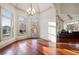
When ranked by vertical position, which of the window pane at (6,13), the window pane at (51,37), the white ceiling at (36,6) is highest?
the white ceiling at (36,6)

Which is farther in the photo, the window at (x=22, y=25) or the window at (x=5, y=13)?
the window at (x=22, y=25)

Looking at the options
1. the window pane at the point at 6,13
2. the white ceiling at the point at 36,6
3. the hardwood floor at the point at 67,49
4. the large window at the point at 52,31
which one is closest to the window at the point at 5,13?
the window pane at the point at 6,13

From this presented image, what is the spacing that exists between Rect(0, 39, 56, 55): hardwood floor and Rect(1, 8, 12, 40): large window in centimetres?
26

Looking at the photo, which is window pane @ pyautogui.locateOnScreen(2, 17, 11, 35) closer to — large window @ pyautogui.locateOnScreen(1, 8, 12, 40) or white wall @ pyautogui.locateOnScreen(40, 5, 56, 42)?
large window @ pyautogui.locateOnScreen(1, 8, 12, 40)

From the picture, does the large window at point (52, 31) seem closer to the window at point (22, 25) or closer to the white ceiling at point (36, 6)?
the white ceiling at point (36, 6)

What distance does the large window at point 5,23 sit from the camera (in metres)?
3.02

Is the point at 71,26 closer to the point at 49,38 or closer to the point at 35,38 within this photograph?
the point at 49,38

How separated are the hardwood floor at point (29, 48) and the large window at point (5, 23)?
26 cm

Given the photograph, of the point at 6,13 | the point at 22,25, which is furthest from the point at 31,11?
the point at 6,13

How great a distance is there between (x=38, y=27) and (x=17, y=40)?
571 mm

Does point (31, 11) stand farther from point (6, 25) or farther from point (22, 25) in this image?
point (6, 25)

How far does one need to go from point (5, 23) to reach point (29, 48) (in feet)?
2.57

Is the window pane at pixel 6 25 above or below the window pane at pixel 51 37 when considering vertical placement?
above

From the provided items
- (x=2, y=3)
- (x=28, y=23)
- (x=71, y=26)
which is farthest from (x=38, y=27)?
(x=2, y=3)
